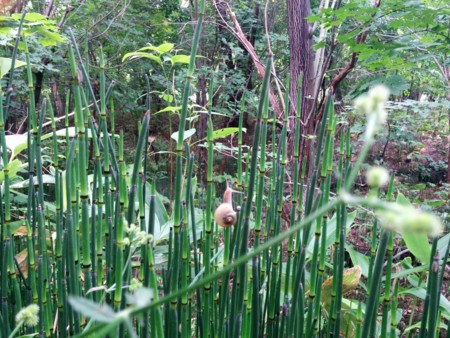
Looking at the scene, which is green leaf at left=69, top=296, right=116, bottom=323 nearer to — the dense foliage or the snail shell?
the dense foliage

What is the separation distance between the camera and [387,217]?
147 mm

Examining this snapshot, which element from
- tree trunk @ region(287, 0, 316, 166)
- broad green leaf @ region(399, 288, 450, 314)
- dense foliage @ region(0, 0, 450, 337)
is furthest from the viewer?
tree trunk @ region(287, 0, 316, 166)

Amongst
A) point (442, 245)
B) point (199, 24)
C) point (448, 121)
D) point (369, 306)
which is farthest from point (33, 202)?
point (448, 121)

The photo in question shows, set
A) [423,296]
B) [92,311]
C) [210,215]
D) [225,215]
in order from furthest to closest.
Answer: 1. [423,296]
2. [210,215]
3. [225,215]
4. [92,311]

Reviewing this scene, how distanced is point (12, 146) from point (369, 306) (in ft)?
2.94

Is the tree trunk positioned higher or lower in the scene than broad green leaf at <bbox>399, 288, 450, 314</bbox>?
higher

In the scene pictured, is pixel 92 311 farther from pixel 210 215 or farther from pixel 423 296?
pixel 423 296

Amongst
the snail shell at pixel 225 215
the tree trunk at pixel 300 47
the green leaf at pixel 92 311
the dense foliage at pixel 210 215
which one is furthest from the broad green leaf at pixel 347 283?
the tree trunk at pixel 300 47

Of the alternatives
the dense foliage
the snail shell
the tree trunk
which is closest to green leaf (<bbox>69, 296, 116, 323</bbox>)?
the dense foliage

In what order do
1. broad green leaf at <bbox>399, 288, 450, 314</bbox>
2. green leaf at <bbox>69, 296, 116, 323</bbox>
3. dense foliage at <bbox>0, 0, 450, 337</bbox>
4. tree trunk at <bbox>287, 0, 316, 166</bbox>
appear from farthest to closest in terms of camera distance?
tree trunk at <bbox>287, 0, 316, 166</bbox>
broad green leaf at <bbox>399, 288, 450, 314</bbox>
dense foliage at <bbox>0, 0, 450, 337</bbox>
green leaf at <bbox>69, 296, 116, 323</bbox>

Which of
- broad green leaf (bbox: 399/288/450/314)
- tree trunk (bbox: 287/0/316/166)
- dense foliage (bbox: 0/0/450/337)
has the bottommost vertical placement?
broad green leaf (bbox: 399/288/450/314)

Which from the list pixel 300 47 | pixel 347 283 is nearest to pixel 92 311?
pixel 347 283

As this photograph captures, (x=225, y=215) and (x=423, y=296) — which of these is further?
(x=423, y=296)

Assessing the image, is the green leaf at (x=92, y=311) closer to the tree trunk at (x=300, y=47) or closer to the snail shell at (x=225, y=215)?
the snail shell at (x=225, y=215)
